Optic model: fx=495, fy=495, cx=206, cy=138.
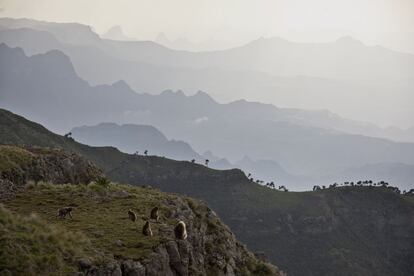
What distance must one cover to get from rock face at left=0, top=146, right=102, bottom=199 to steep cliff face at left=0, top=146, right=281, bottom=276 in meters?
0.09

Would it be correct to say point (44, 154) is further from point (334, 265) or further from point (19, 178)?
point (334, 265)

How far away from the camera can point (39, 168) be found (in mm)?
46531

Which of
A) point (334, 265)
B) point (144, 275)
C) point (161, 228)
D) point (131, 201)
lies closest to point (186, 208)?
point (131, 201)

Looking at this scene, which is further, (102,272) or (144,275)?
(144,275)

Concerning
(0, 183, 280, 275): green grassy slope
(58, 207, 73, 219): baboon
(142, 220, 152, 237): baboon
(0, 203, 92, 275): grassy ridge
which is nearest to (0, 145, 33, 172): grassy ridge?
(0, 183, 280, 275): green grassy slope

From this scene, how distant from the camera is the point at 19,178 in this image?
43219 millimetres

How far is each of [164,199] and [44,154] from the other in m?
14.3

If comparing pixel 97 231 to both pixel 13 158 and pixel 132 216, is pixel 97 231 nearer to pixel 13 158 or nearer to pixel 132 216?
pixel 132 216

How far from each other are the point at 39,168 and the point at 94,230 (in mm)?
17501

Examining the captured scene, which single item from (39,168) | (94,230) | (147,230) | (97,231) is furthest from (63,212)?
(39,168)

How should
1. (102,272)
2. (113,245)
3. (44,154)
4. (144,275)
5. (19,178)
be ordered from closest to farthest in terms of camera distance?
1. (102,272)
2. (144,275)
3. (113,245)
4. (19,178)
5. (44,154)

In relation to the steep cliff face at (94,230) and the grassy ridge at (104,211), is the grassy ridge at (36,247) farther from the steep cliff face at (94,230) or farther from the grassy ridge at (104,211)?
the grassy ridge at (104,211)

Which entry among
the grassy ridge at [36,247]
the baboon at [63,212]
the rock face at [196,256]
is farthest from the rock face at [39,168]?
the rock face at [196,256]

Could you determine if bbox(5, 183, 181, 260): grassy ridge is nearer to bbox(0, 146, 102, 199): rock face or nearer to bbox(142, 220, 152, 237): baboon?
bbox(142, 220, 152, 237): baboon
